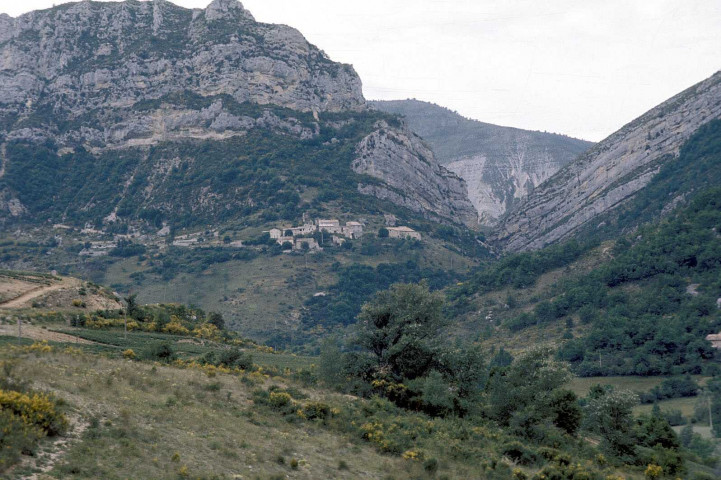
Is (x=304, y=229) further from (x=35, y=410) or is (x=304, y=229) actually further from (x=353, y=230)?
(x=35, y=410)

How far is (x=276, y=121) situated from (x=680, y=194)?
112325 millimetres

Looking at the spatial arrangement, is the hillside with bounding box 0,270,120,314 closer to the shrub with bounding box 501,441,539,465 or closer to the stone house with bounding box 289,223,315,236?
the shrub with bounding box 501,441,539,465

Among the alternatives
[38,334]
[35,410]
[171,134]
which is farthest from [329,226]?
[35,410]

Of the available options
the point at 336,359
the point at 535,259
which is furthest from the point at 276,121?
the point at 336,359

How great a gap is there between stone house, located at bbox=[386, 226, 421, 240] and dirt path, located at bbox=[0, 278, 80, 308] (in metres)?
108

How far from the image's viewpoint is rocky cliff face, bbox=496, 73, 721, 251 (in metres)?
151

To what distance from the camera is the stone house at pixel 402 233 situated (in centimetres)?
15550

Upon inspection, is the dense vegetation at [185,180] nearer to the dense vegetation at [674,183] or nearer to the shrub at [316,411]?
the dense vegetation at [674,183]

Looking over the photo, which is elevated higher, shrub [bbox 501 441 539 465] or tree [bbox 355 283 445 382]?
tree [bbox 355 283 445 382]

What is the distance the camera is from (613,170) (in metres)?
165

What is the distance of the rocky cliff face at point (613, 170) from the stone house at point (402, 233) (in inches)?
1574

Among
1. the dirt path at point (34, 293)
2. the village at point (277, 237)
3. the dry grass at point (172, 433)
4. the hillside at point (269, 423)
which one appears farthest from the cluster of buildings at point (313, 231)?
the dry grass at point (172, 433)

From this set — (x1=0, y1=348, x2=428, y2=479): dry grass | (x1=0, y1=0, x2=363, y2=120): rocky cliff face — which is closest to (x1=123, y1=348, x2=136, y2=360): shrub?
(x1=0, y1=348, x2=428, y2=479): dry grass

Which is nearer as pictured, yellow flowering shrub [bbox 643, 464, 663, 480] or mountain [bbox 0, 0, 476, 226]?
yellow flowering shrub [bbox 643, 464, 663, 480]
